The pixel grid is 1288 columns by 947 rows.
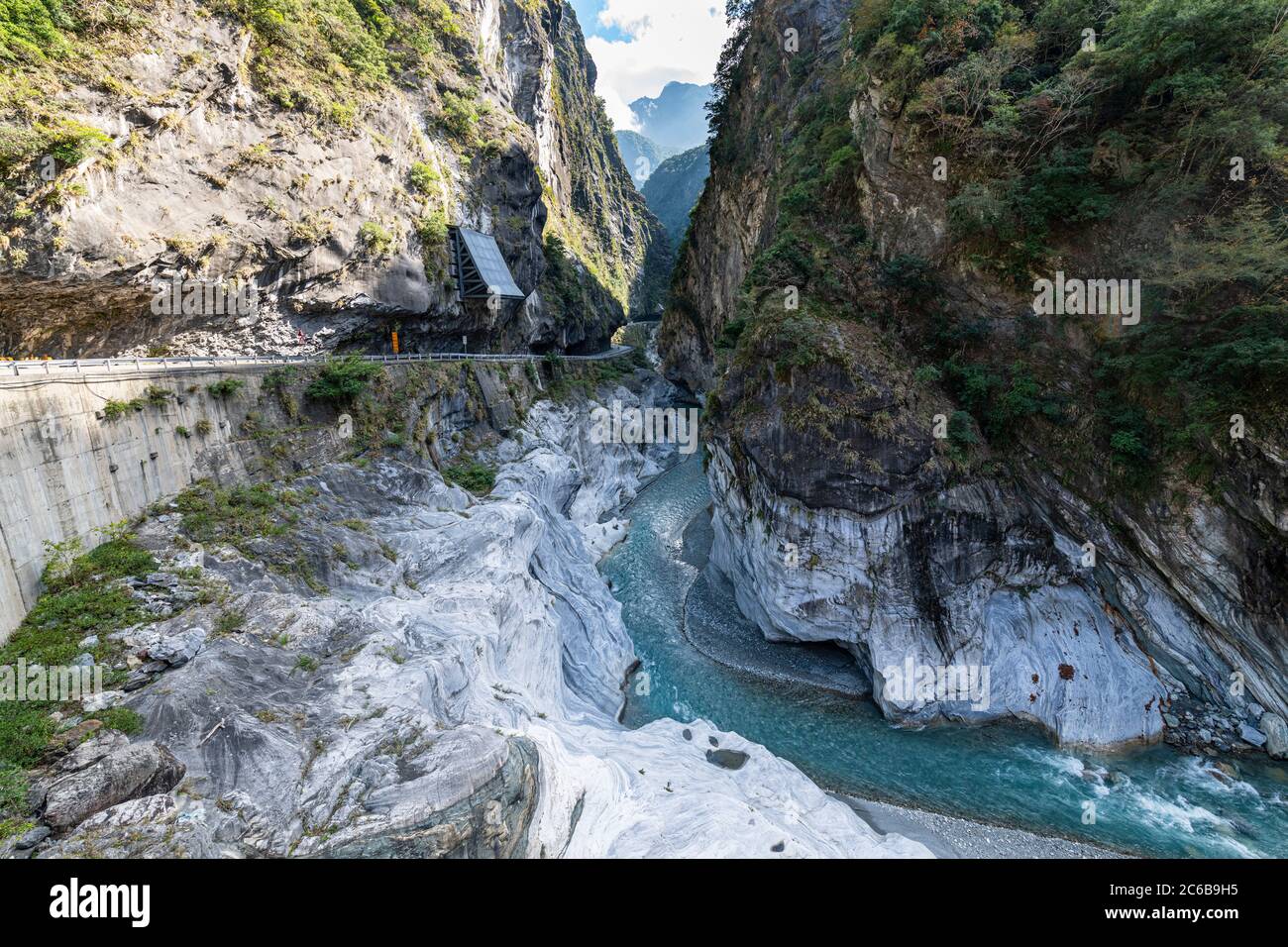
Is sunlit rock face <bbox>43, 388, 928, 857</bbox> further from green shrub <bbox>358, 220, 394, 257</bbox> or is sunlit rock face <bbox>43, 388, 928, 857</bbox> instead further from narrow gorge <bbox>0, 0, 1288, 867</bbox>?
green shrub <bbox>358, 220, 394, 257</bbox>

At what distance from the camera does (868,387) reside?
16.7 meters

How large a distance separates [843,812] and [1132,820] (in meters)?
7.20

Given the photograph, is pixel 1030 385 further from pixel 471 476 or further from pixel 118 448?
pixel 118 448

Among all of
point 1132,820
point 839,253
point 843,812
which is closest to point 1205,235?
point 839,253

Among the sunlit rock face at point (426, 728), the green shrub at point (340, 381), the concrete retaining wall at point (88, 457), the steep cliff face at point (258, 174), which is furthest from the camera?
the green shrub at point (340, 381)

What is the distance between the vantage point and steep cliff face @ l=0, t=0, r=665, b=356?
1411 cm

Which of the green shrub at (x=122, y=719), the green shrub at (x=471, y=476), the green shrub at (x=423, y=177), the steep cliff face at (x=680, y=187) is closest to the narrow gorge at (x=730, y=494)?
the green shrub at (x=122, y=719)

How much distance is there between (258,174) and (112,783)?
21378mm

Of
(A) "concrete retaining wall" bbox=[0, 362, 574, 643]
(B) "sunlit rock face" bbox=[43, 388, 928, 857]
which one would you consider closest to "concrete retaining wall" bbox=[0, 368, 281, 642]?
(A) "concrete retaining wall" bbox=[0, 362, 574, 643]

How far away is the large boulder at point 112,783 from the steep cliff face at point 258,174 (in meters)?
14.9

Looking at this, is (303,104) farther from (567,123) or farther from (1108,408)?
(567,123)

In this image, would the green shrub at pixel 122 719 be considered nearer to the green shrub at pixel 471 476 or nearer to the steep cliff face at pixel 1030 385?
the green shrub at pixel 471 476

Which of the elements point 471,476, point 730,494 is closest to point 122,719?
point 471,476

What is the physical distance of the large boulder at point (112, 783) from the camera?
6754 mm
